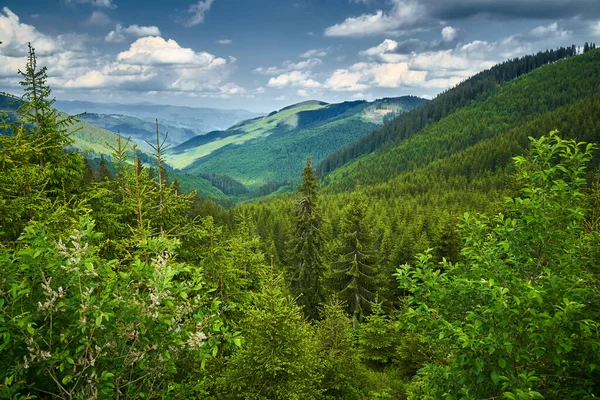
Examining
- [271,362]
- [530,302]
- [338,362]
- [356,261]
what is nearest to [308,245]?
[356,261]

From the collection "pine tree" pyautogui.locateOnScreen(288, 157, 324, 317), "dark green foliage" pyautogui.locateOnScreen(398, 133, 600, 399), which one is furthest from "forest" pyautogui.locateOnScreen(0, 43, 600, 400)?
"pine tree" pyautogui.locateOnScreen(288, 157, 324, 317)

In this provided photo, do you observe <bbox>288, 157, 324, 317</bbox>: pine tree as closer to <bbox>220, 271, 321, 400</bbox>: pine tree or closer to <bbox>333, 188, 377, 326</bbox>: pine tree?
<bbox>333, 188, 377, 326</bbox>: pine tree

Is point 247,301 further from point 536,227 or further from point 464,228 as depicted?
point 536,227

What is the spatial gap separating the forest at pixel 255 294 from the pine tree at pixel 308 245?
169 mm

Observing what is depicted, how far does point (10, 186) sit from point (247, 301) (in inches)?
354

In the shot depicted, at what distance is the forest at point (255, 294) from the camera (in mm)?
4199

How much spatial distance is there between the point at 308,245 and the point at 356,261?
4.24 metres

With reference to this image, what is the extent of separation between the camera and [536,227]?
542cm

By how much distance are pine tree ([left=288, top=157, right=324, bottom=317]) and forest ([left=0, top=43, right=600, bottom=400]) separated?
17 cm

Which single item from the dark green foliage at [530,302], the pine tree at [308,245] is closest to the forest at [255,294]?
the dark green foliage at [530,302]

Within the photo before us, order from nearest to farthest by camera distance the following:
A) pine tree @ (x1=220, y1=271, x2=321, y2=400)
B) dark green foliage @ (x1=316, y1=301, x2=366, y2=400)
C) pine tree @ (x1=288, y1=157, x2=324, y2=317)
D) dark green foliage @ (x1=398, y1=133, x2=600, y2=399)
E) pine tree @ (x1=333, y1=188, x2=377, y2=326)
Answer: dark green foliage @ (x1=398, y1=133, x2=600, y2=399) < pine tree @ (x1=220, y1=271, x2=321, y2=400) < dark green foliage @ (x1=316, y1=301, x2=366, y2=400) < pine tree @ (x1=333, y1=188, x2=377, y2=326) < pine tree @ (x1=288, y1=157, x2=324, y2=317)

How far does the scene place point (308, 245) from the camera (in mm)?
27594

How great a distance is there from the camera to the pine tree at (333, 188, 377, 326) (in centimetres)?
2666

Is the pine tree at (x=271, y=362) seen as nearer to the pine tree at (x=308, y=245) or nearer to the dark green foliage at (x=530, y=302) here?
the dark green foliage at (x=530, y=302)
